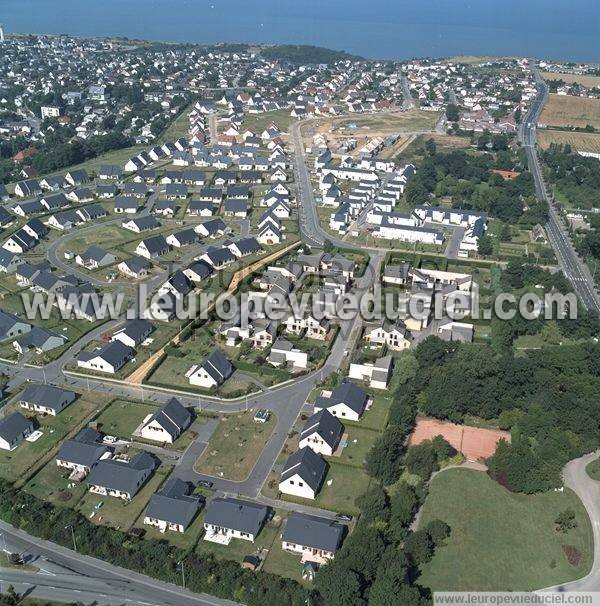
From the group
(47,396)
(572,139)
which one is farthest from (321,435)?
(572,139)

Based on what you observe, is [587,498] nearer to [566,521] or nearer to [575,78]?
[566,521]

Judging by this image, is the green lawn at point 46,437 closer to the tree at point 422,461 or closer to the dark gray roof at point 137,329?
the dark gray roof at point 137,329

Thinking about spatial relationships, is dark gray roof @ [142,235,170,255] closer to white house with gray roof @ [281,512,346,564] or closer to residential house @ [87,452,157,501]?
residential house @ [87,452,157,501]

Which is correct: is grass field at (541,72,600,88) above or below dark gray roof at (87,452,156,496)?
above

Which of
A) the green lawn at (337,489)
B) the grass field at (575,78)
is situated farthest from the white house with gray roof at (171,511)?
the grass field at (575,78)

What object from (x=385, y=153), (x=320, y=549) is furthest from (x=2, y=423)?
(x=385, y=153)

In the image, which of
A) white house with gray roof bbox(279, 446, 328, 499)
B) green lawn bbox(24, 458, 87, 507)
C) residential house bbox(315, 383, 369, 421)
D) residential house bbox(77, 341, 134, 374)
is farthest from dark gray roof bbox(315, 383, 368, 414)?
green lawn bbox(24, 458, 87, 507)
